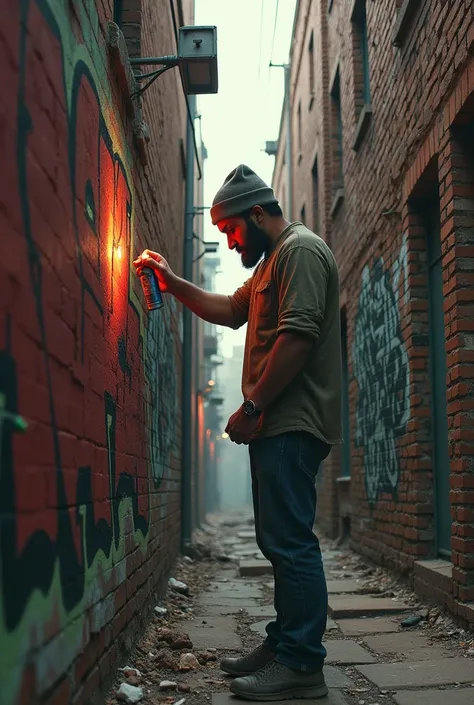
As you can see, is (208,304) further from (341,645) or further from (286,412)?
(341,645)

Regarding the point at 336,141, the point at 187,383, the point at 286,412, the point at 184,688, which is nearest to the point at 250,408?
the point at 286,412

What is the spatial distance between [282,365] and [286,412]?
21 centimetres

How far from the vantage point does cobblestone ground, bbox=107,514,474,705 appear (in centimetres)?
275

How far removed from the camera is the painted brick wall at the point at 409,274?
3.94 m

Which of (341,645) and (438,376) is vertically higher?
(438,376)

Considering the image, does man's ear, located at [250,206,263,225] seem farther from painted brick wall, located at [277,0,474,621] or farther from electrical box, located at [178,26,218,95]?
electrical box, located at [178,26,218,95]

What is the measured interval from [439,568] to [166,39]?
4594mm

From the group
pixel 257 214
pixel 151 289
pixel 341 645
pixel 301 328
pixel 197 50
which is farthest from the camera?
pixel 197 50

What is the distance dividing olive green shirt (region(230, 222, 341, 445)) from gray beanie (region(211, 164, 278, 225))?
18 centimetres

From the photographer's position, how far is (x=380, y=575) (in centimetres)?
584

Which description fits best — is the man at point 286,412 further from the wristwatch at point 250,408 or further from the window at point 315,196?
the window at point 315,196

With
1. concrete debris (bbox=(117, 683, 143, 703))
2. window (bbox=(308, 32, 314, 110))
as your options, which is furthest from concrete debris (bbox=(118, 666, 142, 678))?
window (bbox=(308, 32, 314, 110))

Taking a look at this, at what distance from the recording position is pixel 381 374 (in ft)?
20.2

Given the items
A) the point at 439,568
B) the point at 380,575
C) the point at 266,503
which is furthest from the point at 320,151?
the point at 266,503
